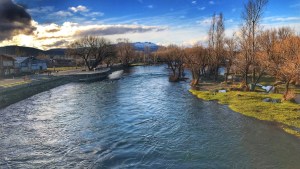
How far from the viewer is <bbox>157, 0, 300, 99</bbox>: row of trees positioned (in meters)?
47.6

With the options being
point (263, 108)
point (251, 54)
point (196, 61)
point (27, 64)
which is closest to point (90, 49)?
point (27, 64)

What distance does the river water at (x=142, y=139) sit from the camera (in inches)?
761

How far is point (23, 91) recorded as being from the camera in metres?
53.2

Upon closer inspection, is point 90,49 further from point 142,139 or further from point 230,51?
point 142,139

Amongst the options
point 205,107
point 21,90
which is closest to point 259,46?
point 205,107

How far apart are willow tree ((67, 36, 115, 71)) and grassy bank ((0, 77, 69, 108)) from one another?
119ft

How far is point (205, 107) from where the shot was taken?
37.5 meters

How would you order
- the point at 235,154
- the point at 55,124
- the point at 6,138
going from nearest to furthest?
the point at 235,154 < the point at 6,138 < the point at 55,124

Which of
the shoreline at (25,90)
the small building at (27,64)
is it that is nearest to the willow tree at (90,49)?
the small building at (27,64)

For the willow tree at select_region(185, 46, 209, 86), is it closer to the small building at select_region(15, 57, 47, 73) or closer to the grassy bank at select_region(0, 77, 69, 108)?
the grassy bank at select_region(0, 77, 69, 108)

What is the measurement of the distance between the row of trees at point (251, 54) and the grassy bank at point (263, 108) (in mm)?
5051

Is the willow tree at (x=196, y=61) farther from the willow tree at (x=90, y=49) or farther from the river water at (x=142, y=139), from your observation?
the willow tree at (x=90, y=49)

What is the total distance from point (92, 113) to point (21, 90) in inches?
1010

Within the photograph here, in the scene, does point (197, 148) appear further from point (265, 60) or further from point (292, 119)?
point (265, 60)
